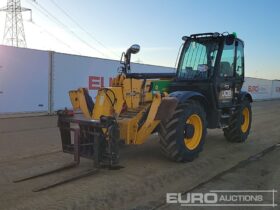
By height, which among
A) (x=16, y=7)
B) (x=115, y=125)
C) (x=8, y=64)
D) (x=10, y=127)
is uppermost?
(x=16, y=7)

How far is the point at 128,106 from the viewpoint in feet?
24.7

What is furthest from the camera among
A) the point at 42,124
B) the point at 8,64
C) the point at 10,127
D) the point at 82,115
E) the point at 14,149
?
the point at 8,64

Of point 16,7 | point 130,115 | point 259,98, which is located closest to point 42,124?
point 130,115

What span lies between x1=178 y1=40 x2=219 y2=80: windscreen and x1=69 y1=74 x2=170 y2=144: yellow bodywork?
5.14ft

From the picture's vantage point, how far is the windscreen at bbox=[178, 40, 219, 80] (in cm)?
909

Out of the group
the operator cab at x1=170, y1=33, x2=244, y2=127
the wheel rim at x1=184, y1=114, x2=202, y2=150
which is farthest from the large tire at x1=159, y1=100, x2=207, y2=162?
the operator cab at x1=170, y1=33, x2=244, y2=127

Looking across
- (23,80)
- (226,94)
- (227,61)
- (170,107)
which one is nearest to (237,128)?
(226,94)

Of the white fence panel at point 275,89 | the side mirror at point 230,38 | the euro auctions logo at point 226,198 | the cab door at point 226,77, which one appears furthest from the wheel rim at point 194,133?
the white fence panel at point 275,89

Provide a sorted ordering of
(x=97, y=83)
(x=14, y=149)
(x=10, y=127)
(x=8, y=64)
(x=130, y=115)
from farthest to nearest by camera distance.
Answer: (x=97, y=83), (x=8, y=64), (x=10, y=127), (x=14, y=149), (x=130, y=115)

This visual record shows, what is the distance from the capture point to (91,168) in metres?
6.85

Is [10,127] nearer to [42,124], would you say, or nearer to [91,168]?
[42,124]

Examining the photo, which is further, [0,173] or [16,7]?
[16,7]

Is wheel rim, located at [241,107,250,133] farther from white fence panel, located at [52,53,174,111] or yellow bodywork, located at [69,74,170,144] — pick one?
white fence panel, located at [52,53,174,111]

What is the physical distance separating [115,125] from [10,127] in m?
7.06
